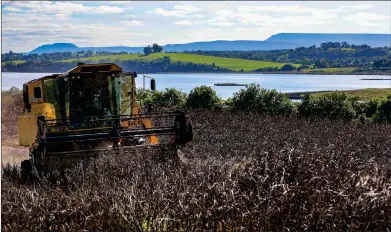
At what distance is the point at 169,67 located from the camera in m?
42.6

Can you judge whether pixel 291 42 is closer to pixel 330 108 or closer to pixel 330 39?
pixel 330 39

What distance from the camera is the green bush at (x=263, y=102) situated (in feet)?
73.8

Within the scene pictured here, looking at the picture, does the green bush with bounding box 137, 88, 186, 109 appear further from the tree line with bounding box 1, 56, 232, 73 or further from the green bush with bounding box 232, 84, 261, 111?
the green bush with bounding box 232, 84, 261, 111

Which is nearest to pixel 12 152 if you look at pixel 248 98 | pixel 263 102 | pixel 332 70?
pixel 248 98

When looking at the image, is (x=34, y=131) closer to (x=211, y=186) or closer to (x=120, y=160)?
(x=120, y=160)

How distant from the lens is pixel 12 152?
17266 millimetres

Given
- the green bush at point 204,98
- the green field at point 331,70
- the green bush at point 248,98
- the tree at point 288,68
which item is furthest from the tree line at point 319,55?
the green bush at point 248,98

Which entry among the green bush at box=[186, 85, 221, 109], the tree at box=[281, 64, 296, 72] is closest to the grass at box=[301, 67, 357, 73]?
the tree at box=[281, 64, 296, 72]

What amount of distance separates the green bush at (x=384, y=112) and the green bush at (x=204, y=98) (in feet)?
21.2

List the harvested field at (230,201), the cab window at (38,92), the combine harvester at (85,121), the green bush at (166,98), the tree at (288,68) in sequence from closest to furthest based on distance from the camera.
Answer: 1. the harvested field at (230,201)
2. the combine harvester at (85,121)
3. the cab window at (38,92)
4. the green bush at (166,98)
5. the tree at (288,68)

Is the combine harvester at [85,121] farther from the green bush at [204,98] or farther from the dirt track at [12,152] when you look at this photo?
the green bush at [204,98]

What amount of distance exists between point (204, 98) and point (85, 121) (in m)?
13.9

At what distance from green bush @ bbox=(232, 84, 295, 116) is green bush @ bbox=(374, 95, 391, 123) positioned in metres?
3.19

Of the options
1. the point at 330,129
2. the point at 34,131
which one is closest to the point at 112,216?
the point at 34,131
